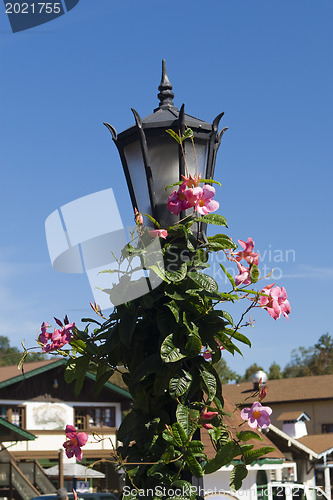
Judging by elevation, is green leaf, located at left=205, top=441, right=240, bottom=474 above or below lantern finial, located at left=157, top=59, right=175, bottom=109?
below

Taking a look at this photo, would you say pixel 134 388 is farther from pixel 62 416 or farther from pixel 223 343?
A: pixel 62 416

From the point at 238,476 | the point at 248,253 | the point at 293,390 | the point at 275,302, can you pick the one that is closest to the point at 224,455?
the point at 238,476

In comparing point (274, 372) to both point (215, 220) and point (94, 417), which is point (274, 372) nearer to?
point (94, 417)

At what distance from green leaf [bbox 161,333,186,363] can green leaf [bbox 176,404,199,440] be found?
224 mm

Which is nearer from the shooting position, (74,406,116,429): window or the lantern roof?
the lantern roof

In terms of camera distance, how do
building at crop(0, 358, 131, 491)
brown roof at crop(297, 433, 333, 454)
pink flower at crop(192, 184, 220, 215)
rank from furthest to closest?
brown roof at crop(297, 433, 333, 454)
building at crop(0, 358, 131, 491)
pink flower at crop(192, 184, 220, 215)

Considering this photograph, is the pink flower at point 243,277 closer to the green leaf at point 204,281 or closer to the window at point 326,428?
the green leaf at point 204,281

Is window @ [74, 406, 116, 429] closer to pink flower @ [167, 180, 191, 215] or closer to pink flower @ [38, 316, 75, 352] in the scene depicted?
pink flower @ [38, 316, 75, 352]

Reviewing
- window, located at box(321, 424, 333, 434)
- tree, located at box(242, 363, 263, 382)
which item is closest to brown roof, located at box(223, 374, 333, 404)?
window, located at box(321, 424, 333, 434)

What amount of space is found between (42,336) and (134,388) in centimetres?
59

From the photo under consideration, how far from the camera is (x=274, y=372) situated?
72.3 meters

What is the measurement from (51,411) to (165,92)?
91.0 ft

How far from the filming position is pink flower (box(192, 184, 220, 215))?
3266mm

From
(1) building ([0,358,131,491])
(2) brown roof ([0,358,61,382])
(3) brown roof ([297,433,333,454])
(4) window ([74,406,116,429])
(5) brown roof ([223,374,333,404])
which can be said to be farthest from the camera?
(5) brown roof ([223,374,333,404])
